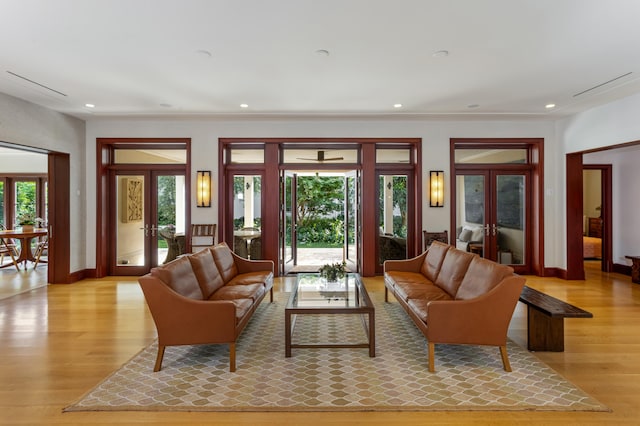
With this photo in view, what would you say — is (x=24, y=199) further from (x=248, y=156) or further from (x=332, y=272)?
(x=332, y=272)

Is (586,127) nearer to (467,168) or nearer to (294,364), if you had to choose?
(467,168)

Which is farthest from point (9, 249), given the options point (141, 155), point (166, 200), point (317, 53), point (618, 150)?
point (618, 150)

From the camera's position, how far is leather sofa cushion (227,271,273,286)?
440 centimetres

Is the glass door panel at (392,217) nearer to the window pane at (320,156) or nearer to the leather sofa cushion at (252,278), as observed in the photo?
the window pane at (320,156)

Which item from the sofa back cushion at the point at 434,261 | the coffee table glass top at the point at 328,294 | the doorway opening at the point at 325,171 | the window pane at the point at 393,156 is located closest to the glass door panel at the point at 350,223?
the doorway opening at the point at 325,171

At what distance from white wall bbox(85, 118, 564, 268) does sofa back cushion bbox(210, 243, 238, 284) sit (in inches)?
75.1

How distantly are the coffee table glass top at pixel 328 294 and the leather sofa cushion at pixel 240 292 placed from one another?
1.39 ft

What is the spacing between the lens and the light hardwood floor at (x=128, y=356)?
2.33m

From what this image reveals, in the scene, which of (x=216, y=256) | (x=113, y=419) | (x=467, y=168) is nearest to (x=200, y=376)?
(x=113, y=419)

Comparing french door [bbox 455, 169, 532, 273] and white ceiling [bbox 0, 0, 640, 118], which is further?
french door [bbox 455, 169, 532, 273]

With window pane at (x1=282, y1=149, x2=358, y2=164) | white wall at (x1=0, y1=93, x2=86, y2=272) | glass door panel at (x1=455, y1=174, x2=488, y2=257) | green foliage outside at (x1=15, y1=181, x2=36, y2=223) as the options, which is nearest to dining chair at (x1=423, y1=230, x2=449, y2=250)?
glass door panel at (x1=455, y1=174, x2=488, y2=257)

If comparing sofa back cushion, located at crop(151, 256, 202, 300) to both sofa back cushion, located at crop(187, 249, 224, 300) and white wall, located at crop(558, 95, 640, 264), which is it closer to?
sofa back cushion, located at crop(187, 249, 224, 300)

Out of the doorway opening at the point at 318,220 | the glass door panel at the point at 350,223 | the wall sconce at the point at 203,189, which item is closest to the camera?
the wall sconce at the point at 203,189

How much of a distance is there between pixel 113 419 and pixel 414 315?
8.30 ft
